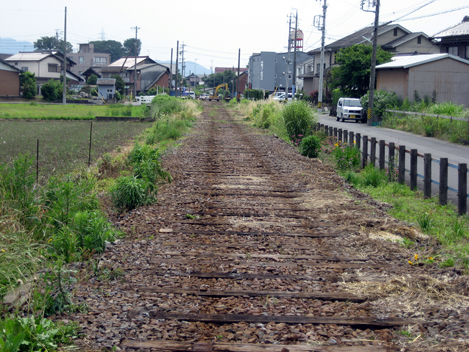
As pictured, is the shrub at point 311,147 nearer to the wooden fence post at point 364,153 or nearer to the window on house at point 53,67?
the wooden fence post at point 364,153

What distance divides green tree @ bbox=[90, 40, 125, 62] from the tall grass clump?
499 ft

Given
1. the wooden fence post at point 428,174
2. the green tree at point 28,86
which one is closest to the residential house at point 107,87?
the green tree at point 28,86

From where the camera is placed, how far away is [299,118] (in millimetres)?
19828

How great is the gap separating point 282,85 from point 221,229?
9638cm

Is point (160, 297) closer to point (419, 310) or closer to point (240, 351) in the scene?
point (240, 351)

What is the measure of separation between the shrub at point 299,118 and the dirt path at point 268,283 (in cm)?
1032

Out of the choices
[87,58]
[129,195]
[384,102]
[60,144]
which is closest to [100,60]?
[87,58]

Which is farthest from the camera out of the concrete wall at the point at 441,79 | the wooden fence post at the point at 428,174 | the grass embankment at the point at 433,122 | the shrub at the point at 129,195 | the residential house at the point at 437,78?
the concrete wall at the point at 441,79

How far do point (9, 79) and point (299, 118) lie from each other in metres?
51.9

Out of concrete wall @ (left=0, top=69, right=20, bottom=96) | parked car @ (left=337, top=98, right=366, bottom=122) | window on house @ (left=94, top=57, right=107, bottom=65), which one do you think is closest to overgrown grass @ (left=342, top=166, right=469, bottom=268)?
parked car @ (left=337, top=98, right=366, bottom=122)

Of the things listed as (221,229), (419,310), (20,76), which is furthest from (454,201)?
(20,76)

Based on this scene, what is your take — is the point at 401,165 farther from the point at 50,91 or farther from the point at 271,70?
the point at 271,70

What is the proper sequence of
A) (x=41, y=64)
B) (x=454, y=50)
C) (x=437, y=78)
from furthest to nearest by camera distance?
(x=41, y=64), (x=454, y=50), (x=437, y=78)

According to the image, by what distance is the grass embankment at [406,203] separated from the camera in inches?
266
